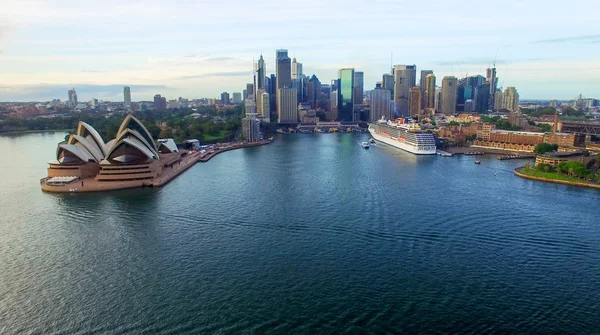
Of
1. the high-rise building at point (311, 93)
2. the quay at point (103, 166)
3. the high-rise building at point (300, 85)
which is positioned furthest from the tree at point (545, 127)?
the high-rise building at point (300, 85)

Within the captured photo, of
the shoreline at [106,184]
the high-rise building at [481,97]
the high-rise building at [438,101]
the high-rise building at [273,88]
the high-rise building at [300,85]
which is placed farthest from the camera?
the high-rise building at [300,85]

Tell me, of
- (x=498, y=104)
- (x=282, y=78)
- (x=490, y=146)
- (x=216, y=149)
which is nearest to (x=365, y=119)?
(x=282, y=78)

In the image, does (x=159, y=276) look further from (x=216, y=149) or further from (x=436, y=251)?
(x=216, y=149)

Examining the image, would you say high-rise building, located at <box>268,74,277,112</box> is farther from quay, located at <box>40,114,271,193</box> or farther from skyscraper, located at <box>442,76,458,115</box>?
quay, located at <box>40,114,271,193</box>

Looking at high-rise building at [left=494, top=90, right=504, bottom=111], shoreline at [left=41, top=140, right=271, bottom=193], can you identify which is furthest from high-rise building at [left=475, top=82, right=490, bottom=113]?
shoreline at [left=41, top=140, right=271, bottom=193]

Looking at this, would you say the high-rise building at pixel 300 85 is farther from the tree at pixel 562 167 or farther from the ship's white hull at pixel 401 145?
the tree at pixel 562 167

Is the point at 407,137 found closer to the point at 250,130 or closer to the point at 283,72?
the point at 250,130

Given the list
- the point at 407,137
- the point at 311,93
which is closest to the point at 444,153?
the point at 407,137

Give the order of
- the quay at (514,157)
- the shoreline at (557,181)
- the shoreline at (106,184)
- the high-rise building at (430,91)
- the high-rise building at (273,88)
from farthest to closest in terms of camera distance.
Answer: the high-rise building at (273,88) → the high-rise building at (430,91) → the quay at (514,157) → the shoreline at (557,181) → the shoreline at (106,184)
